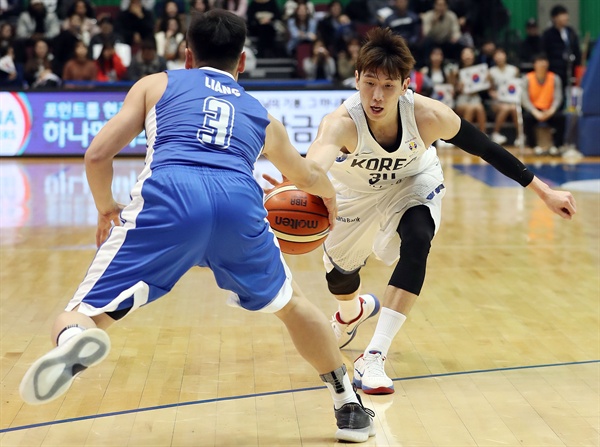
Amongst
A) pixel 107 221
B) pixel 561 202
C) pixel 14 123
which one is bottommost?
pixel 14 123

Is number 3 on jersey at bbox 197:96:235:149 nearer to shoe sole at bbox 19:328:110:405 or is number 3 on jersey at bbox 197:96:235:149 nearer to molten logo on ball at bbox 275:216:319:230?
shoe sole at bbox 19:328:110:405

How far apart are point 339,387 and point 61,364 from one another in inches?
48.4

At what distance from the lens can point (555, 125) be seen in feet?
53.7

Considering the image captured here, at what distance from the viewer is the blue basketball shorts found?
10.3 feet

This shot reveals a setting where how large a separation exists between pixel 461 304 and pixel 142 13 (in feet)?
42.2

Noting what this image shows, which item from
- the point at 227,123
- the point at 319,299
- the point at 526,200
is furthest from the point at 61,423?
the point at 526,200

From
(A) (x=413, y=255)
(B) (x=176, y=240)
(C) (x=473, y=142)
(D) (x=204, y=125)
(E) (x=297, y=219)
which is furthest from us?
(C) (x=473, y=142)

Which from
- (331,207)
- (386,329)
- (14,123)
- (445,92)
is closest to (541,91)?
(445,92)

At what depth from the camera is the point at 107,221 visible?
3.48 metres

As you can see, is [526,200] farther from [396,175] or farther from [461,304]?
[396,175]

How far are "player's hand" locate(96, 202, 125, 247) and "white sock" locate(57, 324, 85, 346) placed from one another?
1.58ft

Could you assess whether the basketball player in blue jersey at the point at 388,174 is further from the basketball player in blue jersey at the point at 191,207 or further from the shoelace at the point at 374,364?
the basketball player in blue jersey at the point at 191,207

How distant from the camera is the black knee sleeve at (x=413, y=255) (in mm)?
4516

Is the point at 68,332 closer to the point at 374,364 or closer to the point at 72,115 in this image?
the point at 374,364
